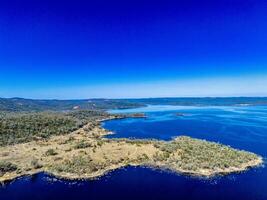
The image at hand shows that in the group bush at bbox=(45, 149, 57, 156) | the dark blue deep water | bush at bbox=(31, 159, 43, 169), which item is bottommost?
the dark blue deep water

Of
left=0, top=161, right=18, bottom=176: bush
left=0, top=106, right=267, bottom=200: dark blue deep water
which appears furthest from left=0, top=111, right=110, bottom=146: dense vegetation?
left=0, top=106, right=267, bottom=200: dark blue deep water

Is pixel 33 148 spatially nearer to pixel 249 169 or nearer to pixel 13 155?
pixel 13 155

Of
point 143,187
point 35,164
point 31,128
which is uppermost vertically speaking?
point 31,128

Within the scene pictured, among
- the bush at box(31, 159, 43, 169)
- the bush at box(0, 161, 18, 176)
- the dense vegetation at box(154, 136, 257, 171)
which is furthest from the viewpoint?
the bush at box(31, 159, 43, 169)

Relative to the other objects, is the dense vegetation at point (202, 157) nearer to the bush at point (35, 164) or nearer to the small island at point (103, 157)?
the small island at point (103, 157)

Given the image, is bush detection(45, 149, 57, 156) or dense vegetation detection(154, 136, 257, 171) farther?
bush detection(45, 149, 57, 156)

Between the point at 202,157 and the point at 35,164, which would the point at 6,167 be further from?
the point at 202,157

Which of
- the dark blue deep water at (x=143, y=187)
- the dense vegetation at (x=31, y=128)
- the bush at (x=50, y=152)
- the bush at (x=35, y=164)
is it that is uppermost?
the dense vegetation at (x=31, y=128)

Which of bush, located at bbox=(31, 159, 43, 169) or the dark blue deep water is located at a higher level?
bush, located at bbox=(31, 159, 43, 169)

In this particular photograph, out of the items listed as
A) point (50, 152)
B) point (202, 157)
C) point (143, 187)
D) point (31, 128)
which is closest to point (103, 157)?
point (50, 152)

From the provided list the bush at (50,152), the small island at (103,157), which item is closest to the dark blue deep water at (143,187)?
the small island at (103,157)

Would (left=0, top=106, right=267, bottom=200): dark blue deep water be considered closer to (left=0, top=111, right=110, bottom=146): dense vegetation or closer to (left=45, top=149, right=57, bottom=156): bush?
(left=45, top=149, right=57, bottom=156): bush
